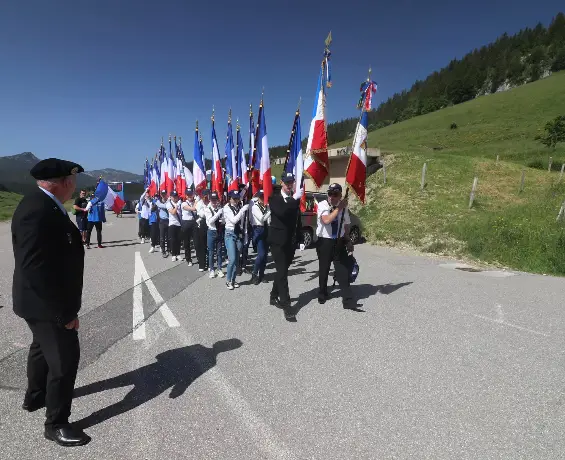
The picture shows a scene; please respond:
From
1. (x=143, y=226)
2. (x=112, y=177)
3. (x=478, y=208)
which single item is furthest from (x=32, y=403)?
(x=112, y=177)

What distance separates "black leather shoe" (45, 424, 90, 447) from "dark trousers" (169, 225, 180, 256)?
7.02m

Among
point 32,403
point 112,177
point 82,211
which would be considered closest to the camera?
point 32,403

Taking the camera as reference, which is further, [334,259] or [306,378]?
[334,259]

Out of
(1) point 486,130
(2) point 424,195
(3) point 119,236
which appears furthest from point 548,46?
(3) point 119,236

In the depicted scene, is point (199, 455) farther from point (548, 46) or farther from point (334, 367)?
point (548, 46)

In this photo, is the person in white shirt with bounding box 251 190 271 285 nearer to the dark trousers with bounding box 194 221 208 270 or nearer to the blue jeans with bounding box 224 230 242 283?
the blue jeans with bounding box 224 230 242 283

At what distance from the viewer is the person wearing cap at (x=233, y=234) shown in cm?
650

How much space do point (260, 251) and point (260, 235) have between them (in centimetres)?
37

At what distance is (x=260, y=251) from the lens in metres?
7.00

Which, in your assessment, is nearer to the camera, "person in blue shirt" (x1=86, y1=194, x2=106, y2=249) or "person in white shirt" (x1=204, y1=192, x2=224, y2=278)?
"person in white shirt" (x1=204, y1=192, x2=224, y2=278)

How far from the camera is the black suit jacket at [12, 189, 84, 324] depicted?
7.43ft

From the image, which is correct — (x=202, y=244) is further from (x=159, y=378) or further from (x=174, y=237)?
(x=159, y=378)

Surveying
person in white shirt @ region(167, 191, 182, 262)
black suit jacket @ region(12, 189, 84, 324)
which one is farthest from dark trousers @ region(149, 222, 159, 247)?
black suit jacket @ region(12, 189, 84, 324)

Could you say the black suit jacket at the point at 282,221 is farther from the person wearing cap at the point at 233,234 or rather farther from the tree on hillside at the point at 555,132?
the tree on hillside at the point at 555,132
